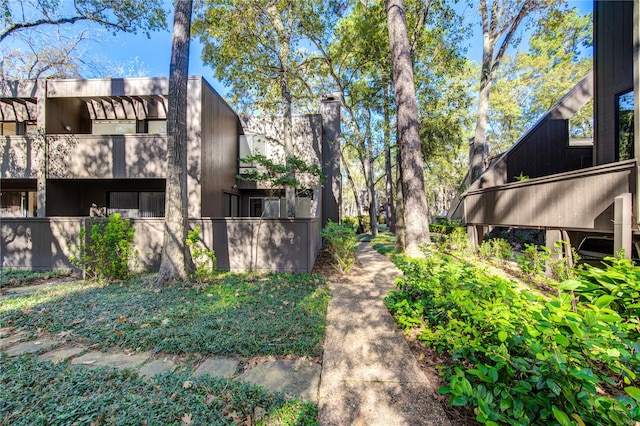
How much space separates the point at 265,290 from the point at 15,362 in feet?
10.8

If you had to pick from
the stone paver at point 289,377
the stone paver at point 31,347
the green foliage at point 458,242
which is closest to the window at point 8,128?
the stone paver at point 31,347

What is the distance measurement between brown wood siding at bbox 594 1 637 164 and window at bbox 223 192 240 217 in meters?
11.4

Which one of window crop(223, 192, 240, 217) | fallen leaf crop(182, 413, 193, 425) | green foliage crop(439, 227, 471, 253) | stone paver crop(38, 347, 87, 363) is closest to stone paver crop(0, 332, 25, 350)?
stone paver crop(38, 347, 87, 363)

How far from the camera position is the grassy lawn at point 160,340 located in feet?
6.61

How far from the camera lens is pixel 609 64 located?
6.49 m

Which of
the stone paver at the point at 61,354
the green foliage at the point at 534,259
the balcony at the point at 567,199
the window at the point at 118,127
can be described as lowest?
the stone paver at the point at 61,354

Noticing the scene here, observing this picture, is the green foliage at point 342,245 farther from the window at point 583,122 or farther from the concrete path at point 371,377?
the window at point 583,122

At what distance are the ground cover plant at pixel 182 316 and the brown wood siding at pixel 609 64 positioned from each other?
25.7 feet

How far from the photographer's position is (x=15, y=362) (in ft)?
9.05

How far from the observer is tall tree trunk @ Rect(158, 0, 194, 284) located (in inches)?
227

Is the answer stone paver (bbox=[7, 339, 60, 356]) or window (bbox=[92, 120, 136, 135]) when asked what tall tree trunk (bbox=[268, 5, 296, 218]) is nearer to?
window (bbox=[92, 120, 136, 135])

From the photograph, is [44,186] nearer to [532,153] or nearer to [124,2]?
[124,2]

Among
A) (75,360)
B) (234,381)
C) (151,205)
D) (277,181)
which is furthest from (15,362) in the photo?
(151,205)

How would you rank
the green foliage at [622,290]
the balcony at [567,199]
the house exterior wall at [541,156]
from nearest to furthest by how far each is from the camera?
the green foliage at [622,290], the balcony at [567,199], the house exterior wall at [541,156]
